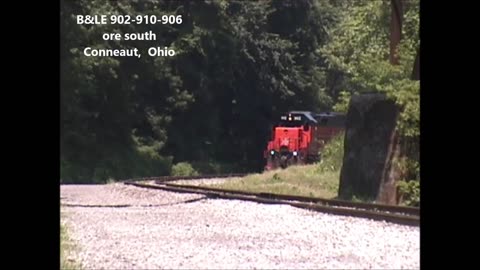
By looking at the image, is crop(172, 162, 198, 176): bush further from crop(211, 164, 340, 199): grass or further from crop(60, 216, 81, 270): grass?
crop(60, 216, 81, 270): grass

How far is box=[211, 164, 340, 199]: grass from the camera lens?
5137mm

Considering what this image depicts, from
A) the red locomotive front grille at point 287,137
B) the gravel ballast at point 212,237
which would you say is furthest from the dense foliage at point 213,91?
the gravel ballast at point 212,237

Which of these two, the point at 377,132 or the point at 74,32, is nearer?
the point at 74,32

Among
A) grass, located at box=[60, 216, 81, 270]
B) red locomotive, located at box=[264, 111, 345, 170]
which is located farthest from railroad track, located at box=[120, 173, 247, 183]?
grass, located at box=[60, 216, 81, 270]

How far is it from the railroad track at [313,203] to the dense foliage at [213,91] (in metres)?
0.28

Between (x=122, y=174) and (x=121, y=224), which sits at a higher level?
(x=122, y=174)

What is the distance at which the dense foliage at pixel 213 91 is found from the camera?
3721 millimetres

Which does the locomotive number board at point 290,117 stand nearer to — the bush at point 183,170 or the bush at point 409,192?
the bush at point 183,170

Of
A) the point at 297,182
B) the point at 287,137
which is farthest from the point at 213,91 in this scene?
the point at 297,182
